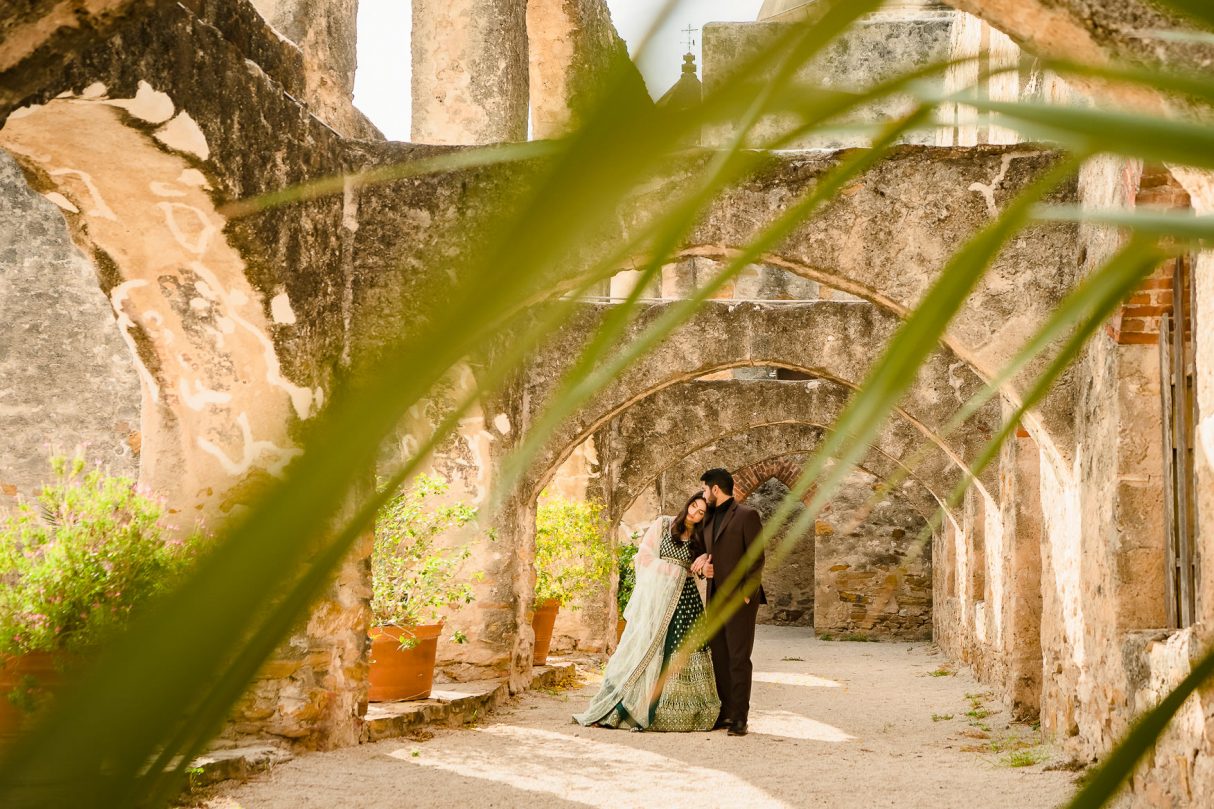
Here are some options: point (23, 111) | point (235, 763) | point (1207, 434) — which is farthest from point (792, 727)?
point (23, 111)

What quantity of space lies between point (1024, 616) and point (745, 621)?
1915mm

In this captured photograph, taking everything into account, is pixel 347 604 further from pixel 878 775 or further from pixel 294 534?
pixel 294 534

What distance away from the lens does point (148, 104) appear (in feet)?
13.5

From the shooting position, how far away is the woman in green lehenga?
7.00m

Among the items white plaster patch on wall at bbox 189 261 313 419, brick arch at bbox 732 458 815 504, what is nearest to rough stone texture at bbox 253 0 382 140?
white plaster patch on wall at bbox 189 261 313 419

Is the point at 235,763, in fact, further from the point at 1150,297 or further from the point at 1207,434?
the point at 1150,297

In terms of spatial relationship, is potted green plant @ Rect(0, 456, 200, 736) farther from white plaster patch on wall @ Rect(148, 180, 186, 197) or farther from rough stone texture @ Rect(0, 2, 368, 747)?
white plaster patch on wall @ Rect(148, 180, 186, 197)

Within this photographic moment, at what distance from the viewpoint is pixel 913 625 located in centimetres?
1519

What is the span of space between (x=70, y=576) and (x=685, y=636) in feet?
12.4

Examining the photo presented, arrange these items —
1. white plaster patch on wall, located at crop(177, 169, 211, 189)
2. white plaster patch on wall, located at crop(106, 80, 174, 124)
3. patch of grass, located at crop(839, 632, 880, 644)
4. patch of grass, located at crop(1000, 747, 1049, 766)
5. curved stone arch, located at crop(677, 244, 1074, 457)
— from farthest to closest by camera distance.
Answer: patch of grass, located at crop(839, 632, 880, 644) < patch of grass, located at crop(1000, 747, 1049, 766) < curved stone arch, located at crop(677, 244, 1074, 457) < white plaster patch on wall, located at crop(177, 169, 211, 189) < white plaster patch on wall, located at crop(106, 80, 174, 124)

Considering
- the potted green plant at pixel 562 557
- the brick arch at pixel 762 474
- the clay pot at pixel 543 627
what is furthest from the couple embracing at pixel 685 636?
the brick arch at pixel 762 474

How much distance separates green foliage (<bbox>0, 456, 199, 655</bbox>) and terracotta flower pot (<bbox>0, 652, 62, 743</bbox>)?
0.03 meters

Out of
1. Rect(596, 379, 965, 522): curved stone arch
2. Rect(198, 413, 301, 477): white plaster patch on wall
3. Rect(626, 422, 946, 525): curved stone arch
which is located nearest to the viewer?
Rect(198, 413, 301, 477): white plaster patch on wall

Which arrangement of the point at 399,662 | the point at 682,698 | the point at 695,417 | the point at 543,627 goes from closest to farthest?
1. the point at 399,662
2. the point at 682,698
3. the point at 543,627
4. the point at 695,417
